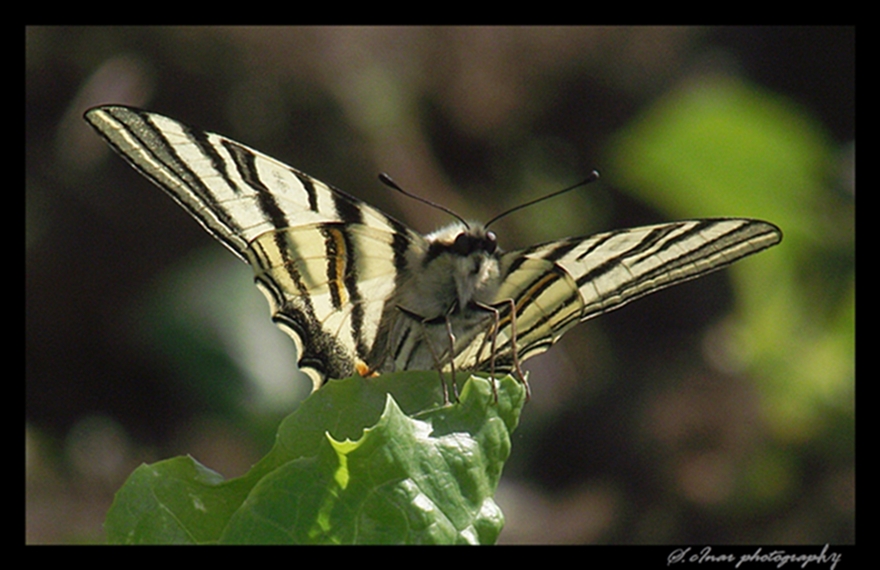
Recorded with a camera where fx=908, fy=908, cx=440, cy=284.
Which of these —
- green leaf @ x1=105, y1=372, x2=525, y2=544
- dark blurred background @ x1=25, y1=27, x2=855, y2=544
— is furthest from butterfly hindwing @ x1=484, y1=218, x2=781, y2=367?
dark blurred background @ x1=25, y1=27, x2=855, y2=544

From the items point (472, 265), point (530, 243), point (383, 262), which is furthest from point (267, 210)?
point (530, 243)

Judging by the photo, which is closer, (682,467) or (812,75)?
(682,467)

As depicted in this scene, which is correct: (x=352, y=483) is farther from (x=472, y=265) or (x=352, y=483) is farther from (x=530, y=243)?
(x=530, y=243)

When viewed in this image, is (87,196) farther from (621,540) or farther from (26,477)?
(621,540)

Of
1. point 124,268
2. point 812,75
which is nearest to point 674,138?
point 812,75

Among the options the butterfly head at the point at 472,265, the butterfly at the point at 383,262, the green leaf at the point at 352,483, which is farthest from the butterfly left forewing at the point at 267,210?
the green leaf at the point at 352,483

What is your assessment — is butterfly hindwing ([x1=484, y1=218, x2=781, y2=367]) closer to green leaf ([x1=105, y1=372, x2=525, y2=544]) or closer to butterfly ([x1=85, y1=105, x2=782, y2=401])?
butterfly ([x1=85, y1=105, x2=782, y2=401])

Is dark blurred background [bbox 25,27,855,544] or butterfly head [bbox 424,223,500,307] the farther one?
dark blurred background [bbox 25,27,855,544]
